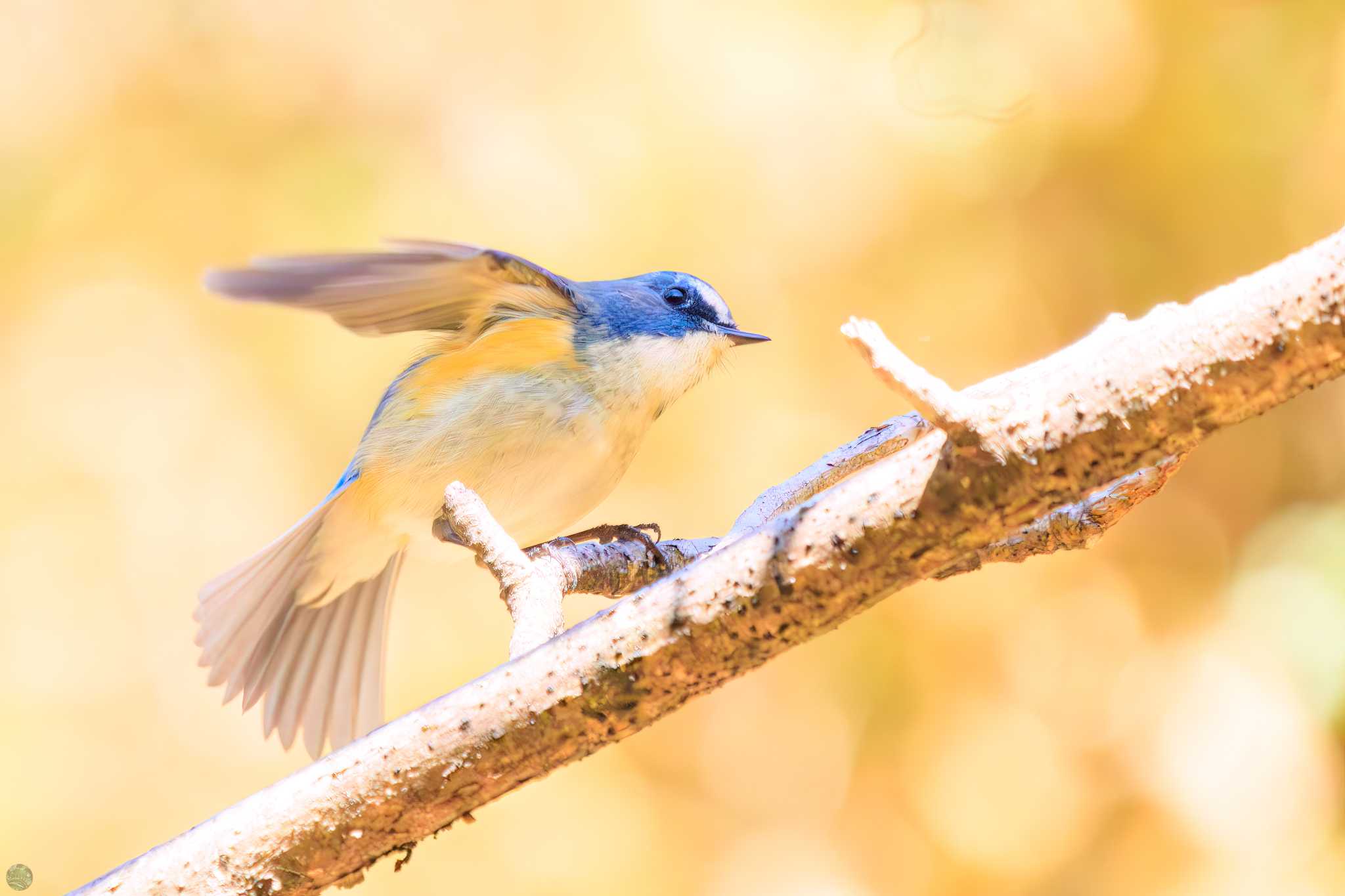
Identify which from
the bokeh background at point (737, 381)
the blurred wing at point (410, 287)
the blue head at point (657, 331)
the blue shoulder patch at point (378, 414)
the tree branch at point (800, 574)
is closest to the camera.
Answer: the tree branch at point (800, 574)

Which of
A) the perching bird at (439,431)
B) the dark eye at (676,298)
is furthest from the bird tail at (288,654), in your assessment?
the dark eye at (676,298)

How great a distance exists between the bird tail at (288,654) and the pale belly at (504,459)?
0.71 feet

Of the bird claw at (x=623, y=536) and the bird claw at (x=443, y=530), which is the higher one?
the bird claw at (x=443, y=530)

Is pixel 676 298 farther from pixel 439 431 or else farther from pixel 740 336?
pixel 439 431

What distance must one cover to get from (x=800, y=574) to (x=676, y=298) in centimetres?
158

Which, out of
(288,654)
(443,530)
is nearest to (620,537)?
A: (443,530)

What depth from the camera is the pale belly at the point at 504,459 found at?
86.0 inches

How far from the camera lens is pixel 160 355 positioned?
12.5ft

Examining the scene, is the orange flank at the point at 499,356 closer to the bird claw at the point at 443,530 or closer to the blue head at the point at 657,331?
the blue head at the point at 657,331

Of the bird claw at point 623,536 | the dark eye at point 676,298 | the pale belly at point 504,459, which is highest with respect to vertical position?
the dark eye at point 676,298

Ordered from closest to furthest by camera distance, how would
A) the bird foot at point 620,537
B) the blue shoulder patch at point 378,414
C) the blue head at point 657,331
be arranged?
1. the bird foot at point 620,537
2. the blue head at point 657,331
3. the blue shoulder patch at point 378,414

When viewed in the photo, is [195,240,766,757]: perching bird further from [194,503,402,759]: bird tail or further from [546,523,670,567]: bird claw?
[546,523,670,567]: bird claw

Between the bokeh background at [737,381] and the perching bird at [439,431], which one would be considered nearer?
the perching bird at [439,431]

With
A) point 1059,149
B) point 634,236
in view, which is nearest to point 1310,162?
point 1059,149
